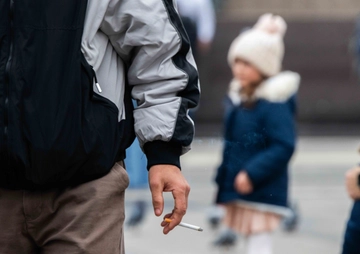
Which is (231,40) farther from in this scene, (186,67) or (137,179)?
(186,67)

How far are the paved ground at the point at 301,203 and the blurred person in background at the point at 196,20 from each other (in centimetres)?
144

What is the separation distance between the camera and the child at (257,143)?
5359mm

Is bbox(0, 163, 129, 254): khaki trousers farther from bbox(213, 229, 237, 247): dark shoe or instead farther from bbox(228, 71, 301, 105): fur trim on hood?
bbox(213, 229, 237, 247): dark shoe

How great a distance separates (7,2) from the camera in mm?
2627

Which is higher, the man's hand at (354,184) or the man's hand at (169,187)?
the man's hand at (169,187)

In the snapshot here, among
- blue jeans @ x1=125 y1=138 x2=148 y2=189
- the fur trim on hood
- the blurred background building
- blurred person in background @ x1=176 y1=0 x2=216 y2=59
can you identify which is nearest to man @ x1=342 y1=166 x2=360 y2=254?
the fur trim on hood

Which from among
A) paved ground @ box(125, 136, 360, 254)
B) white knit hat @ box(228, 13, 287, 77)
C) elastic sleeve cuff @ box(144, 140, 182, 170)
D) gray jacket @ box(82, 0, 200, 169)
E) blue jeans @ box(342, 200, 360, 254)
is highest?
gray jacket @ box(82, 0, 200, 169)

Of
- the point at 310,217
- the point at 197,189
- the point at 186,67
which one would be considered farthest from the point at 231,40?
the point at 186,67

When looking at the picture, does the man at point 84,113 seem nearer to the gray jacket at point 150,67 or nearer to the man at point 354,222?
the gray jacket at point 150,67

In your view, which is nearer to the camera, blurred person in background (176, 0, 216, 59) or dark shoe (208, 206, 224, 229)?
dark shoe (208, 206, 224, 229)

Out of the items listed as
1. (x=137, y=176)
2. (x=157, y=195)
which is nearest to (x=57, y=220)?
(x=157, y=195)

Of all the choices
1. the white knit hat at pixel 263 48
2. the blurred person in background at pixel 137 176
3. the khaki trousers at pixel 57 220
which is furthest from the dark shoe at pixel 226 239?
the khaki trousers at pixel 57 220

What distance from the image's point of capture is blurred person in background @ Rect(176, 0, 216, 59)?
8719 mm

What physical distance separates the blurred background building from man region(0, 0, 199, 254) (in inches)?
426
